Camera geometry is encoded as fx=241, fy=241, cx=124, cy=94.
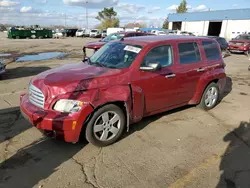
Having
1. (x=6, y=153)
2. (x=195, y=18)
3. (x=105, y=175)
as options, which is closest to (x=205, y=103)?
(x=105, y=175)

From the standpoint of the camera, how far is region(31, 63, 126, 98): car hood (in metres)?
3.74

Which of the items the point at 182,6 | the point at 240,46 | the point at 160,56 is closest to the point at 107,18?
the point at 182,6

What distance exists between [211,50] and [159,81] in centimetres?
212

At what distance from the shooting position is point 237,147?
4254 mm

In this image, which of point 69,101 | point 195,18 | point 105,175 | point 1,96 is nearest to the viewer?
point 105,175

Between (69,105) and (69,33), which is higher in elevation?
(69,105)

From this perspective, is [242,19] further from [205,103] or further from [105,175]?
[105,175]

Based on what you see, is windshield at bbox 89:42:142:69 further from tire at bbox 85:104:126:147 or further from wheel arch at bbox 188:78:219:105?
wheel arch at bbox 188:78:219:105

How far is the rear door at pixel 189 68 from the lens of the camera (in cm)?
508

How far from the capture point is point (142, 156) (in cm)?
388

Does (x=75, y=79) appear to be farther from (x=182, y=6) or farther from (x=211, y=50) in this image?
(x=182, y=6)

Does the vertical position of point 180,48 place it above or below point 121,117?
above

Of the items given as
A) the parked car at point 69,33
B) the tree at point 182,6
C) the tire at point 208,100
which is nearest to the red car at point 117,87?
the tire at point 208,100

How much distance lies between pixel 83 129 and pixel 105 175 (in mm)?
881
